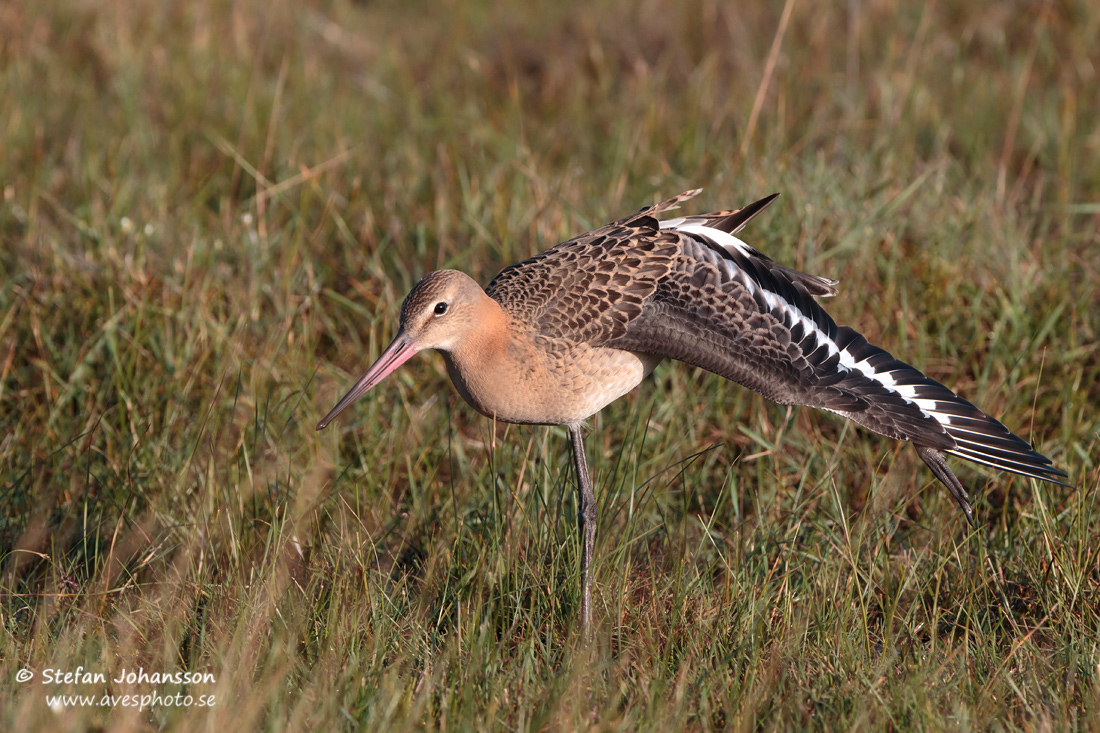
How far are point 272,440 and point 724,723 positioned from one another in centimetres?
224

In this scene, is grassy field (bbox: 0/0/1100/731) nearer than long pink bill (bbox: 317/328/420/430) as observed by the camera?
Yes

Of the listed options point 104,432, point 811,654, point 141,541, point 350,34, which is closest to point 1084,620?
point 811,654

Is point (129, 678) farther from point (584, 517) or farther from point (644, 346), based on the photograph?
point (644, 346)

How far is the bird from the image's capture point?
3.71 metres

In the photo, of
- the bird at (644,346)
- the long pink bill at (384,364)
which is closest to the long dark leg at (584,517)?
the bird at (644,346)

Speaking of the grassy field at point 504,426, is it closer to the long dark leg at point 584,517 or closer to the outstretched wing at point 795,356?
the long dark leg at point 584,517

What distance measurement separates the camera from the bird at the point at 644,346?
12.2 feet

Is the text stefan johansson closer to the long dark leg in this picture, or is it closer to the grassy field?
the grassy field

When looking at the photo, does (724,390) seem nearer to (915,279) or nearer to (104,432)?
(915,279)

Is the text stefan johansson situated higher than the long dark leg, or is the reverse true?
the text stefan johansson

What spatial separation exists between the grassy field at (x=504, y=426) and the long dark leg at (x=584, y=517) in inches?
2.4

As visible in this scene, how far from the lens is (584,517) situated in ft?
12.8

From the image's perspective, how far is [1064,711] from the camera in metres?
3.13

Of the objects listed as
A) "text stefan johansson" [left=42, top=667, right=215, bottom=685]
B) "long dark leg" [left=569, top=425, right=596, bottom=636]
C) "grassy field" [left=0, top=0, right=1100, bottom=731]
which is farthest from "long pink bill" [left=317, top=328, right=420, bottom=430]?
"text stefan johansson" [left=42, top=667, right=215, bottom=685]
